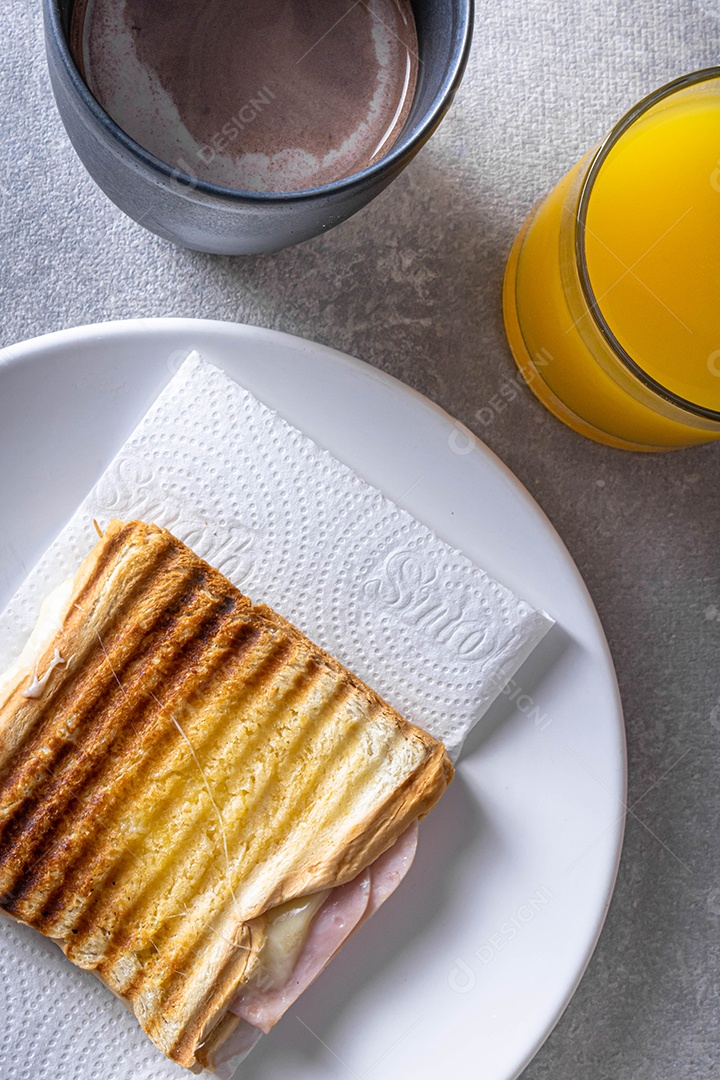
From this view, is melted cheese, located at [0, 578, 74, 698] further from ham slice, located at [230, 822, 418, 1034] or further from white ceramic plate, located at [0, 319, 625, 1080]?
ham slice, located at [230, 822, 418, 1034]

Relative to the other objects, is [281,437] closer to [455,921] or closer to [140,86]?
[140,86]

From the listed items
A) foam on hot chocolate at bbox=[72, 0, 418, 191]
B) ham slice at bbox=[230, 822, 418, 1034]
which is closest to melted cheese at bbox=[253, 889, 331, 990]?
ham slice at bbox=[230, 822, 418, 1034]

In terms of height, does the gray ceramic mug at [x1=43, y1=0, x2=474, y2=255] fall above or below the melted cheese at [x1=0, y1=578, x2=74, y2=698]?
above

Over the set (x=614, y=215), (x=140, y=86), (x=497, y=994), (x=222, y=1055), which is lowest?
(x=222, y=1055)

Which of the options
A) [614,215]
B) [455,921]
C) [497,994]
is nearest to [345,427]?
[614,215]

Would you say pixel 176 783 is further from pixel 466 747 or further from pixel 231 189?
pixel 231 189

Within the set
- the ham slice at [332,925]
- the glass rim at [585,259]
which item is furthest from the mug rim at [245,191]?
the ham slice at [332,925]

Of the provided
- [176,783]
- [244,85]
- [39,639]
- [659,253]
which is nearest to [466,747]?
[176,783]
